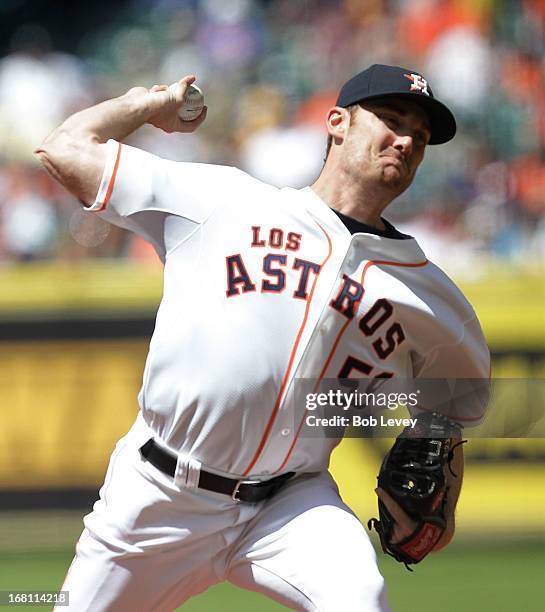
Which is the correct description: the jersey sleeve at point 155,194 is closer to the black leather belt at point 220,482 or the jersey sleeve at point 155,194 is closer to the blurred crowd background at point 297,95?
the black leather belt at point 220,482

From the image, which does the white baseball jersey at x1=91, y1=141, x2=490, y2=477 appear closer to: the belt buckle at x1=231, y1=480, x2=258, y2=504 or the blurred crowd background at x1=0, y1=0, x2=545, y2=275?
the belt buckle at x1=231, y1=480, x2=258, y2=504

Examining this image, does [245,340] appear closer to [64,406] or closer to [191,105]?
[191,105]

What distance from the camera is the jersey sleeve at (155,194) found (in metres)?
3.36

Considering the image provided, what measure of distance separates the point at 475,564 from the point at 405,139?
148 inches

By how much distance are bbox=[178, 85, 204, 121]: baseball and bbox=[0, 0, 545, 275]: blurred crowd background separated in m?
4.39

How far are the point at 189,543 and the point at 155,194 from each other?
109cm

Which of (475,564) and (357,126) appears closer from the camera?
(357,126)

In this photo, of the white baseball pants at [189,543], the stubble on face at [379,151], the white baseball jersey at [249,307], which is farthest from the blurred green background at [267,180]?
the stubble on face at [379,151]

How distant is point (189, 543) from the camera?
11.2 ft

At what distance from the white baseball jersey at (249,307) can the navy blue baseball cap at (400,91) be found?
1.30 ft

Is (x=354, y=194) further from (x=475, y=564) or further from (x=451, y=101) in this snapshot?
(x=451, y=101)

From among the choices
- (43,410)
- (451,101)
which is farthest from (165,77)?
(43,410)

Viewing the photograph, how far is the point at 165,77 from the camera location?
11.1 m

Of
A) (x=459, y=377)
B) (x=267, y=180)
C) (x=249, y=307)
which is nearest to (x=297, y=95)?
(x=267, y=180)
